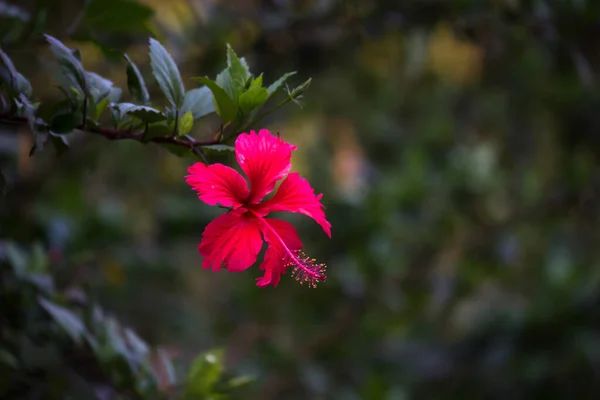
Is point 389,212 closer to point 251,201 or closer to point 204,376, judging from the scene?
point 204,376

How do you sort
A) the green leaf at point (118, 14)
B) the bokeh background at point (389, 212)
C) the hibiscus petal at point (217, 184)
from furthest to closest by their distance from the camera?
1. the bokeh background at point (389, 212)
2. the green leaf at point (118, 14)
3. the hibiscus petal at point (217, 184)

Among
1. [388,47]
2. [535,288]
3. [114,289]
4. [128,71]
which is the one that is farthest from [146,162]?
[128,71]

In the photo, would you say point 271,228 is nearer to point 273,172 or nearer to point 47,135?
point 273,172

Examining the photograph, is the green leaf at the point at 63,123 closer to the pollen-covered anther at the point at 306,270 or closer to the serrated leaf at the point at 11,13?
the pollen-covered anther at the point at 306,270

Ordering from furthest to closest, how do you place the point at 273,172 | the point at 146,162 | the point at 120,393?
the point at 146,162, the point at 120,393, the point at 273,172

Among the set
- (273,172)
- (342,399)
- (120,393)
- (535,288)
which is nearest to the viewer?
(273,172)

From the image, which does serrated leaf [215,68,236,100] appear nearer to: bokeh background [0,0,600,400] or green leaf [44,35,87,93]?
green leaf [44,35,87,93]

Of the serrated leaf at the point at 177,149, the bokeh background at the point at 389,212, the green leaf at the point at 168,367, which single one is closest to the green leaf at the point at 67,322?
the green leaf at the point at 168,367
